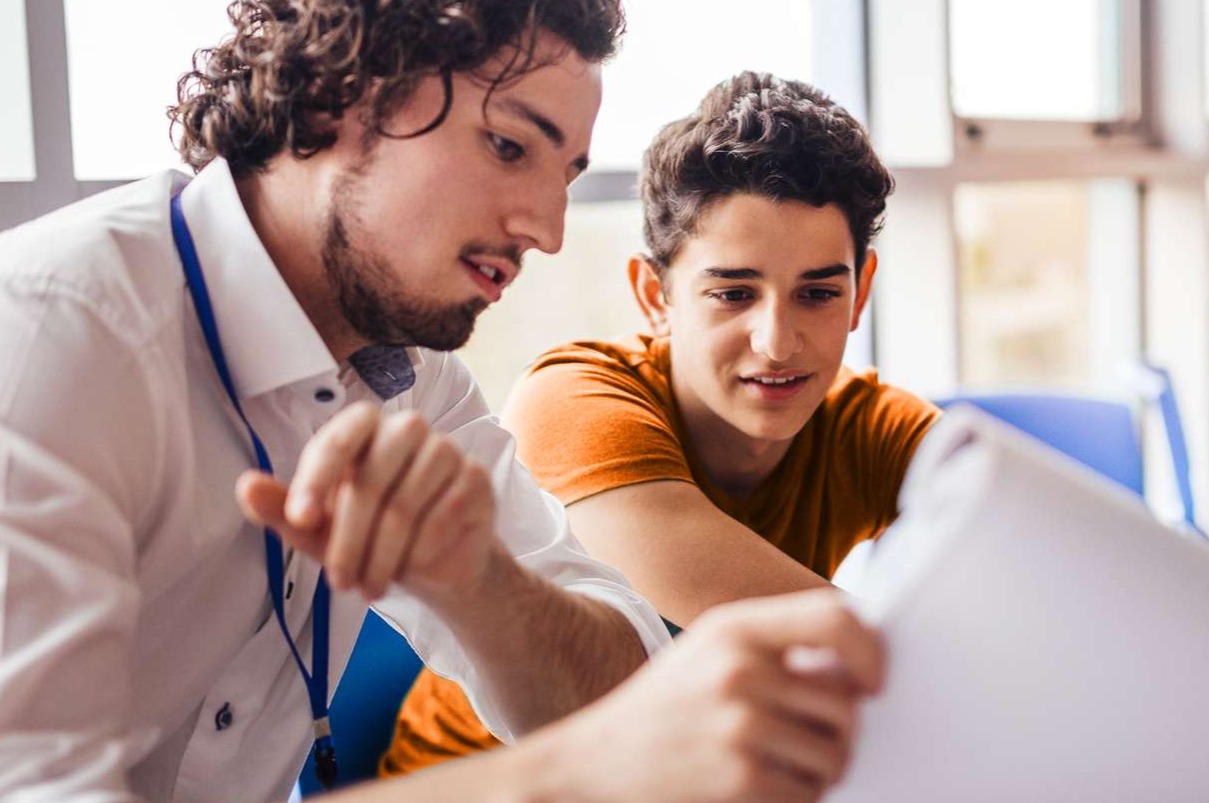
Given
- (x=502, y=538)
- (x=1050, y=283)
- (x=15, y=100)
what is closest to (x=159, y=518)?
(x=502, y=538)

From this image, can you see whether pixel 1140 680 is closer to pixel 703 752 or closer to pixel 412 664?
pixel 703 752

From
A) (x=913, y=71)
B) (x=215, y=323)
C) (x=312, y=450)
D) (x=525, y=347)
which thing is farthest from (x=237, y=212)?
(x=913, y=71)

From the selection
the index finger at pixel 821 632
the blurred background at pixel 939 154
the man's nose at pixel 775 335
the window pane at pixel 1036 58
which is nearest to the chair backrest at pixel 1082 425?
the blurred background at pixel 939 154

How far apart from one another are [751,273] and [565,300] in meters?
0.80

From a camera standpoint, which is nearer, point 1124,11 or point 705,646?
point 705,646

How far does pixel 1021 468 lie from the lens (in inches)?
21.7

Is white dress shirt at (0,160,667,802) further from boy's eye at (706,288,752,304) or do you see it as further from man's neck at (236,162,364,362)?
boy's eye at (706,288,752,304)

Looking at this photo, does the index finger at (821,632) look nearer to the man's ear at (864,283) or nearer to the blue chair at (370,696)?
the blue chair at (370,696)

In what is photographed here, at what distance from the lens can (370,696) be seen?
1.38m

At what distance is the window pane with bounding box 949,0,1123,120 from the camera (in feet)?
9.46

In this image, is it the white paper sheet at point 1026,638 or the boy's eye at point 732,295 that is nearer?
the white paper sheet at point 1026,638

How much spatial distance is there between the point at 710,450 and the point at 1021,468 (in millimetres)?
1036

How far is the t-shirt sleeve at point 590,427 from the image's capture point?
135 centimetres

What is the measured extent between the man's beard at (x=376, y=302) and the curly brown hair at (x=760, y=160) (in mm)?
526
